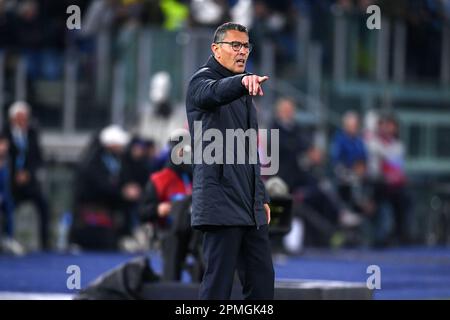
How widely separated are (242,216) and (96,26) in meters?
15.7

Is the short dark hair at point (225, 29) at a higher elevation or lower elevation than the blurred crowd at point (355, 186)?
higher

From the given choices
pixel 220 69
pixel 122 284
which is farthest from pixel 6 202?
pixel 220 69

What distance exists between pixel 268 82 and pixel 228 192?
15595 millimetres

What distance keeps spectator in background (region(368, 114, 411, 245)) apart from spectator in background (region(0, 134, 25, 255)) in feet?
20.7

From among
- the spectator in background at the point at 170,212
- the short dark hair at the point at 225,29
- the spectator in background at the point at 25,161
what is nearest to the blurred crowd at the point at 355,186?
the spectator in background at the point at 25,161

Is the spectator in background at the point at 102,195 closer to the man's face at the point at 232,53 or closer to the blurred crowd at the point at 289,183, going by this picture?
the blurred crowd at the point at 289,183

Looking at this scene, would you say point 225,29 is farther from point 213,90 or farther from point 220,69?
point 213,90

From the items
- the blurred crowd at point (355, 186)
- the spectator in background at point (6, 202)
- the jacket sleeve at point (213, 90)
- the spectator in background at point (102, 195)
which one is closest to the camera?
the jacket sleeve at point (213, 90)

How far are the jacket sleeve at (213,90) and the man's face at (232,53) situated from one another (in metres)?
0.18

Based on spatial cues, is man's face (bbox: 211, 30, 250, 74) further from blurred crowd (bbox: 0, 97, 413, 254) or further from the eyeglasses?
blurred crowd (bbox: 0, 97, 413, 254)

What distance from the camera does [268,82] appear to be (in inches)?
1005

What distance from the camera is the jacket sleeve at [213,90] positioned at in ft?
31.6
